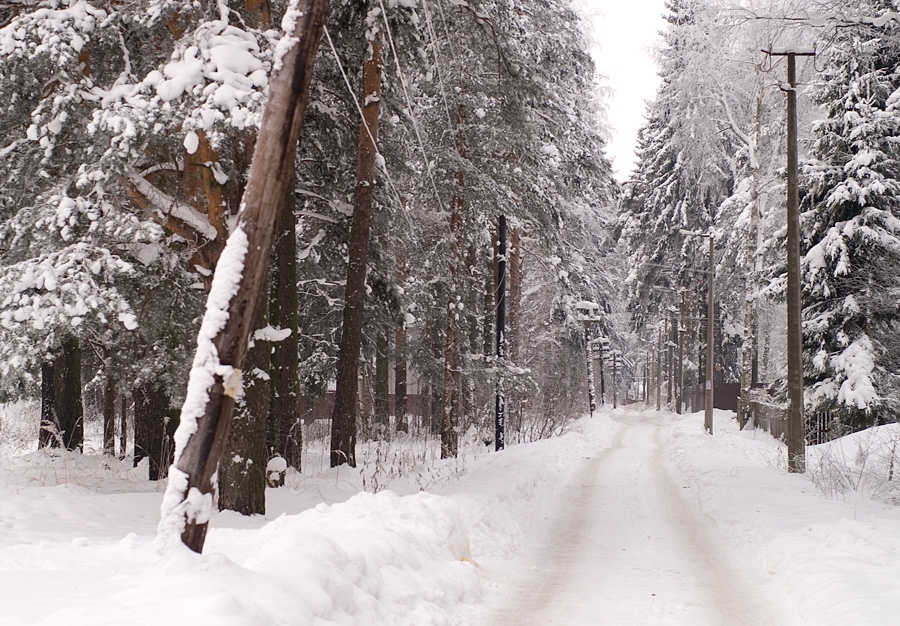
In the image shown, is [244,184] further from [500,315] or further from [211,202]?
[500,315]

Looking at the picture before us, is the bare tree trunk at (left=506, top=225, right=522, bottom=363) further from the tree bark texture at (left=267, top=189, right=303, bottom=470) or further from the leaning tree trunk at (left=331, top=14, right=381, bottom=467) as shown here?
the tree bark texture at (left=267, top=189, right=303, bottom=470)

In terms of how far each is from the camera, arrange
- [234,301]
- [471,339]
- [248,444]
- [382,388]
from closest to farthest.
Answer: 1. [234,301]
2. [248,444]
3. [471,339]
4. [382,388]

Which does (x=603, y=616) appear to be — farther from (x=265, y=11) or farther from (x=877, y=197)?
(x=877, y=197)

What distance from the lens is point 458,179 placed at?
1638cm

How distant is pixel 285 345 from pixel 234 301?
23.6 ft

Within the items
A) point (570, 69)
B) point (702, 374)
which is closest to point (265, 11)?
point (570, 69)

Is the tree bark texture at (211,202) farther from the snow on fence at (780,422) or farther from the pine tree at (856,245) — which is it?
the snow on fence at (780,422)

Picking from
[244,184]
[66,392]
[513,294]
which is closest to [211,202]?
[244,184]

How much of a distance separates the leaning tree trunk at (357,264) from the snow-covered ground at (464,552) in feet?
2.60

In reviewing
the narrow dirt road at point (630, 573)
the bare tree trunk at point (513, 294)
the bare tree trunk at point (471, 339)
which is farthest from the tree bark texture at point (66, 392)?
the bare tree trunk at point (513, 294)

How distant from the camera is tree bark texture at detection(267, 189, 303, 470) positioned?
1158 cm

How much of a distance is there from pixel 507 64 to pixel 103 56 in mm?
6960

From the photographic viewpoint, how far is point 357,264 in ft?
42.8

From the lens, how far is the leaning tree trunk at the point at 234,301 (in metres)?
5.00
